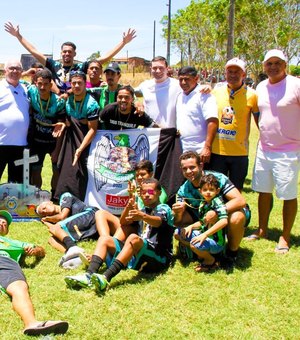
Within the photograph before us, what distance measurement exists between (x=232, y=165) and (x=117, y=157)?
1636 millimetres

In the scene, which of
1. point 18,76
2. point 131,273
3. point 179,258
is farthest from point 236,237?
point 18,76

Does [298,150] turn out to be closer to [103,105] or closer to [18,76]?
[103,105]

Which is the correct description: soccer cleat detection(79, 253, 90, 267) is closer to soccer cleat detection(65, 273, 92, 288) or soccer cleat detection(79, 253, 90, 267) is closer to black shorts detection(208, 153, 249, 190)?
soccer cleat detection(65, 273, 92, 288)

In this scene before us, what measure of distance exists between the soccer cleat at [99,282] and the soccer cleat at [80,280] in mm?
99

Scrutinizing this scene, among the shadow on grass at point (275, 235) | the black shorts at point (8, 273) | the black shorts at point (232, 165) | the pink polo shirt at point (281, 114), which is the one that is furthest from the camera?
the shadow on grass at point (275, 235)

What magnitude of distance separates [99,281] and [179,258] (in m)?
1.32

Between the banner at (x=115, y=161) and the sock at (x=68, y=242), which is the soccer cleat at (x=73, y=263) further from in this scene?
the banner at (x=115, y=161)

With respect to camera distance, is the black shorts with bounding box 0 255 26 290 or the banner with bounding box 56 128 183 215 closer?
the black shorts with bounding box 0 255 26 290

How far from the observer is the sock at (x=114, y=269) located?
437cm

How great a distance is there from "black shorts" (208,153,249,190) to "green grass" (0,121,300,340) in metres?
1.10

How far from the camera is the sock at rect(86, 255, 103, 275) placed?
14.6ft

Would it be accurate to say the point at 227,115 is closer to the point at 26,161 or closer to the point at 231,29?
the point at 26,161

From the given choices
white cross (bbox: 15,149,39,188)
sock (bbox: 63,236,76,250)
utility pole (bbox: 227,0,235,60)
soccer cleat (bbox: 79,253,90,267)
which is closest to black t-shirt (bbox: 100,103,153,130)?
white cross (bbox: 15,149,39,188)

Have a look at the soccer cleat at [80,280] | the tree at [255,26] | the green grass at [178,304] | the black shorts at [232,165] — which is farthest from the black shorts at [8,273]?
the tree at [255,26]
